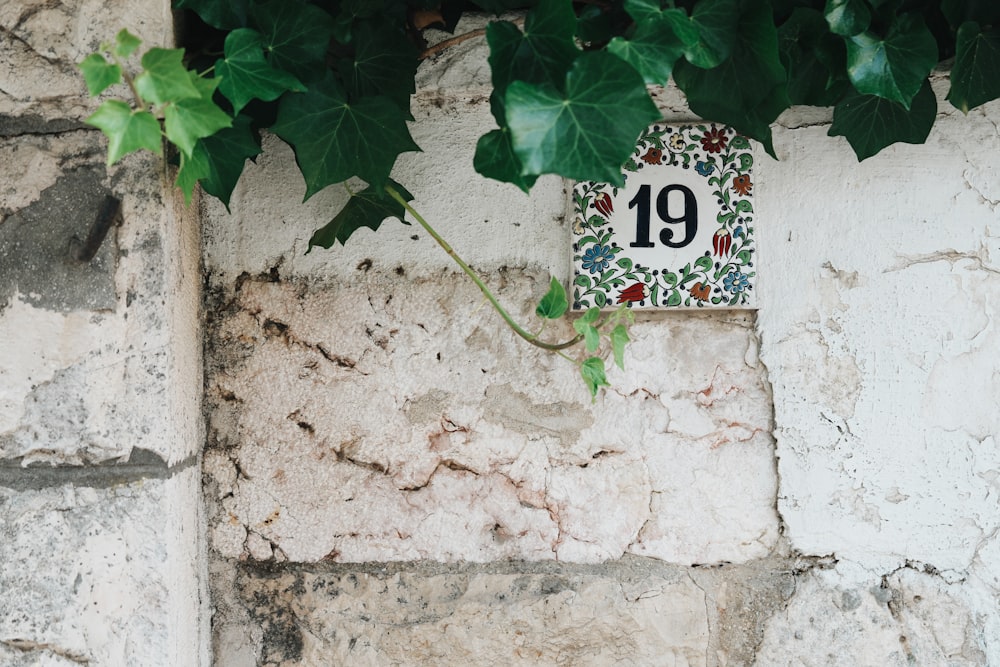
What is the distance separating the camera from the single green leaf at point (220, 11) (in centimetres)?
92

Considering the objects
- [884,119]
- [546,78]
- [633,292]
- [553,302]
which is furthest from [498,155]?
[884,119]

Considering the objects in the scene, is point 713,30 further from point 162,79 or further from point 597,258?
point 162,79

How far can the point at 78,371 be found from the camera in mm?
945

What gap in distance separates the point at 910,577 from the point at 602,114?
30.6 inches

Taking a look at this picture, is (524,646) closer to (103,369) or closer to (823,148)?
(103,369)

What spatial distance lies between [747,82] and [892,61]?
0.58 feet

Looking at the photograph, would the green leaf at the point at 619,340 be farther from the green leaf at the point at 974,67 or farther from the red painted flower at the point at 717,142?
the green leaf at the point at 974,67

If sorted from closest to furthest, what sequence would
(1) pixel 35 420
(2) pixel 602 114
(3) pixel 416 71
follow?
(2) pixel 602 114
(1) pixel 35 420
(3) pixel 416 71

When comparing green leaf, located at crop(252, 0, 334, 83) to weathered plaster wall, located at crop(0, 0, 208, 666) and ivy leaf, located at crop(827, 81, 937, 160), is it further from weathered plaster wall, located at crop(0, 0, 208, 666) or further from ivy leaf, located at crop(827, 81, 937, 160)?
ivy leaf, located at crop(827, 81, 937, 160)

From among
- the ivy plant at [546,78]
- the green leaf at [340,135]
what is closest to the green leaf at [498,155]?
the ivy plant at [546,78]

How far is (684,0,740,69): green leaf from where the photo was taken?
0.88 metres

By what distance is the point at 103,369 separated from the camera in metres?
0.95

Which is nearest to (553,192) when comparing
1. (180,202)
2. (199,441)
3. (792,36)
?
(792,36)

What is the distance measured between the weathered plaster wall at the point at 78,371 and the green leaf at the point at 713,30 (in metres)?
0.65
